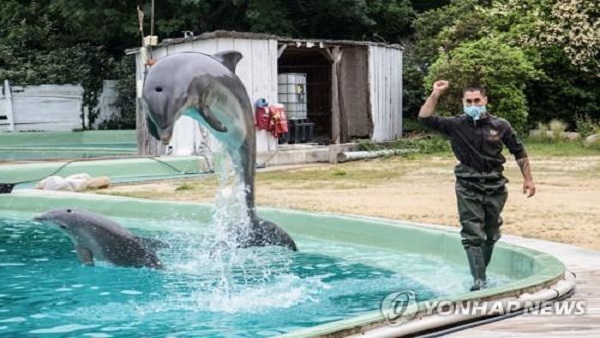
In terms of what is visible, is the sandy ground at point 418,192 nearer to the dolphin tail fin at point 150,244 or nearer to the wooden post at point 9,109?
the dolphin tail fin at point 150,244

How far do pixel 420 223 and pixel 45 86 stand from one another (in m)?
21.7

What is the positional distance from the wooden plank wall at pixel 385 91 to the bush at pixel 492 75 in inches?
44.5

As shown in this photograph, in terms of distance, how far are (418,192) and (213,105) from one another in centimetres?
635

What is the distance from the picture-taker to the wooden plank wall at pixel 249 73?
18089 millimetres

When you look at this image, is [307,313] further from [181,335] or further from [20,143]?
[20,143]

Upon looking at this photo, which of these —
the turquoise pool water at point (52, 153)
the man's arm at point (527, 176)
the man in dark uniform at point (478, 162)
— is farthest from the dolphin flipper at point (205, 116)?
the turquoise pool water at point (52, 153)

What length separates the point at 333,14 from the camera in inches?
1166

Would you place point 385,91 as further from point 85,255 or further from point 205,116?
point 205,116

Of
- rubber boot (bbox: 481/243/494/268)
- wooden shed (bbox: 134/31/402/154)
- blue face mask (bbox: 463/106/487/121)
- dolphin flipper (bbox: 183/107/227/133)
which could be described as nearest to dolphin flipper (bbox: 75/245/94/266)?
dolphin flipper (bbox: 183/107/227/133)

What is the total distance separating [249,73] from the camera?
1834 cm

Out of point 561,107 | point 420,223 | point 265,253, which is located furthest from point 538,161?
point 265,253

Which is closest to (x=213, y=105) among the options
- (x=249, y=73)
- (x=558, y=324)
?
(x=558, y=324)

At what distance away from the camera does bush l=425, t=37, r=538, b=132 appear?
2161cm

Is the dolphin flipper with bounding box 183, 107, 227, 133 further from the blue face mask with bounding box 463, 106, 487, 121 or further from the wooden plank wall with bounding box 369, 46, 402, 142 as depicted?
the wooden plank wall with bounding box 369, 46, 402, 142
